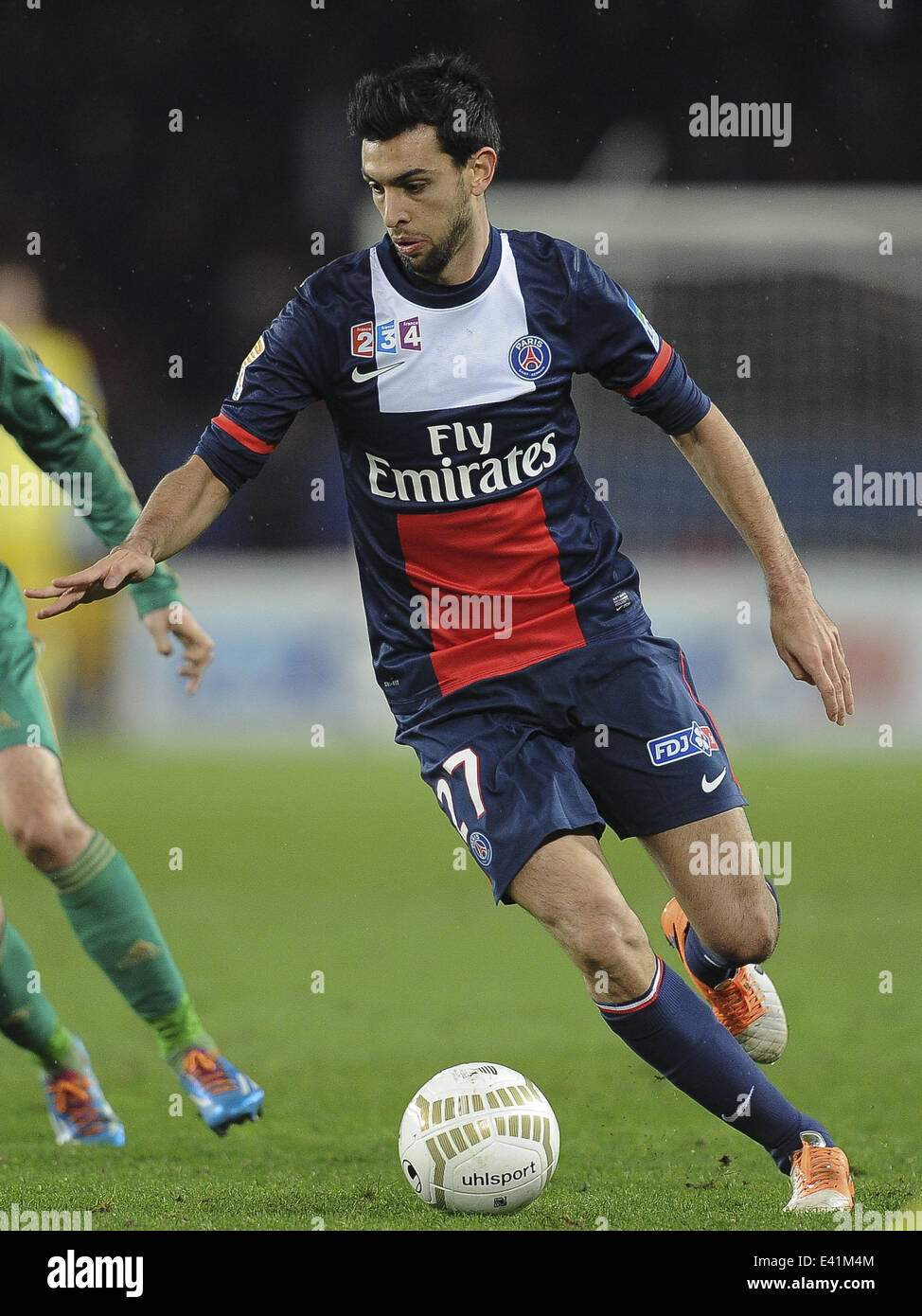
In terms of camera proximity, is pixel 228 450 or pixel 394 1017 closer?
pixel 228 450

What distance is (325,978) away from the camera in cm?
657

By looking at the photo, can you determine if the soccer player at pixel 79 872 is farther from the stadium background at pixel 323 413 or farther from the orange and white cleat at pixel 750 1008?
the stadium background at pixel 323 413

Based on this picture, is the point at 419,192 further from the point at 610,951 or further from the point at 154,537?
the point at 610,951

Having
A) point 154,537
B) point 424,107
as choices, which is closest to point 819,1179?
point 154,537

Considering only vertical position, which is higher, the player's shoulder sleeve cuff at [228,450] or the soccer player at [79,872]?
the player's shoulder sleeve cuff at [228,450]

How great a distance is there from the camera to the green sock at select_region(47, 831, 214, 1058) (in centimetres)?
429

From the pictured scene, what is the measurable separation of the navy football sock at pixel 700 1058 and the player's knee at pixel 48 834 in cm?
154

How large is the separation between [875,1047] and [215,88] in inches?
563

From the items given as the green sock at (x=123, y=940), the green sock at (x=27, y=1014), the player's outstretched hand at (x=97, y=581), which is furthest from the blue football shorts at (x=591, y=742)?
the green sock at (x=27, y=1014)

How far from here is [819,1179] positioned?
3350 mm

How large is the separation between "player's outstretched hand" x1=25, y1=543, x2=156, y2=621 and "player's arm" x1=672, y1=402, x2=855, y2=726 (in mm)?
1269

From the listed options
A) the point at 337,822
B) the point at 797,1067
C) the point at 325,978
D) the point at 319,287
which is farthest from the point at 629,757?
the point at 337,822

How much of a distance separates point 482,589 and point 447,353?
0.52m

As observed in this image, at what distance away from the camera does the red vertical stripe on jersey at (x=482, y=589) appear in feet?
12.0
